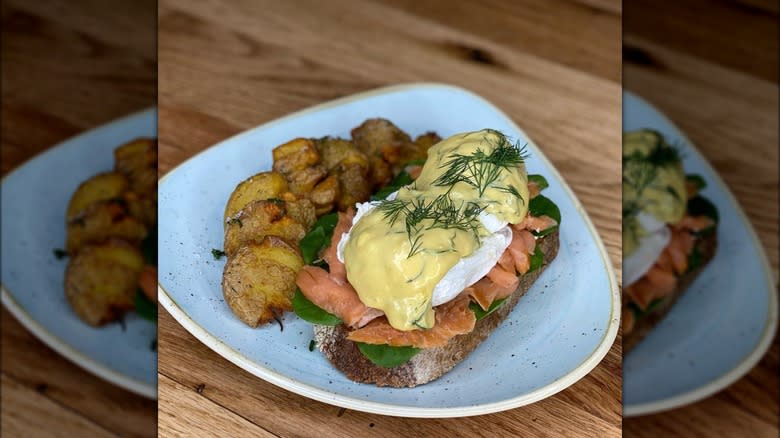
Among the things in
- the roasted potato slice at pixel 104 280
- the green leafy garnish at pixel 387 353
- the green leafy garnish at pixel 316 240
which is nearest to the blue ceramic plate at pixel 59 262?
the roasted potato slice at pixel 104 280

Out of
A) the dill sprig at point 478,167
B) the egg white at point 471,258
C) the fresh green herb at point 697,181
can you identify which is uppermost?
the dill sprig at point 478,167

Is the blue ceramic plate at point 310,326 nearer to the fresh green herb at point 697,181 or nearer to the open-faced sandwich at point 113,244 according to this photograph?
the open-faced sandwich at point 113,244

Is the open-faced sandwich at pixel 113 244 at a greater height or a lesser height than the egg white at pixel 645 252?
lesser

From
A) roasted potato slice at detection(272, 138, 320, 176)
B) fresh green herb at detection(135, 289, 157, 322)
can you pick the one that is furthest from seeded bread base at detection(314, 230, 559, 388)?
fresh green herb at detection(135, 289, 157, 322)

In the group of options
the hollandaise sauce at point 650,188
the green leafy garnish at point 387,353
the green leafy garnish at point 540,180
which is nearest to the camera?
the green leafy garnish at point 387,353

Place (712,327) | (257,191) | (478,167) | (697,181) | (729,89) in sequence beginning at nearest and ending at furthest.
A: (478,167) → (257,191) → (712,327) → (697,181) → (729,89)

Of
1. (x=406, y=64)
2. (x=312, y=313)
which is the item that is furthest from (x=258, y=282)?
(x=406, y=64)

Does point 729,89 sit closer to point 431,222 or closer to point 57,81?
point 431,222
